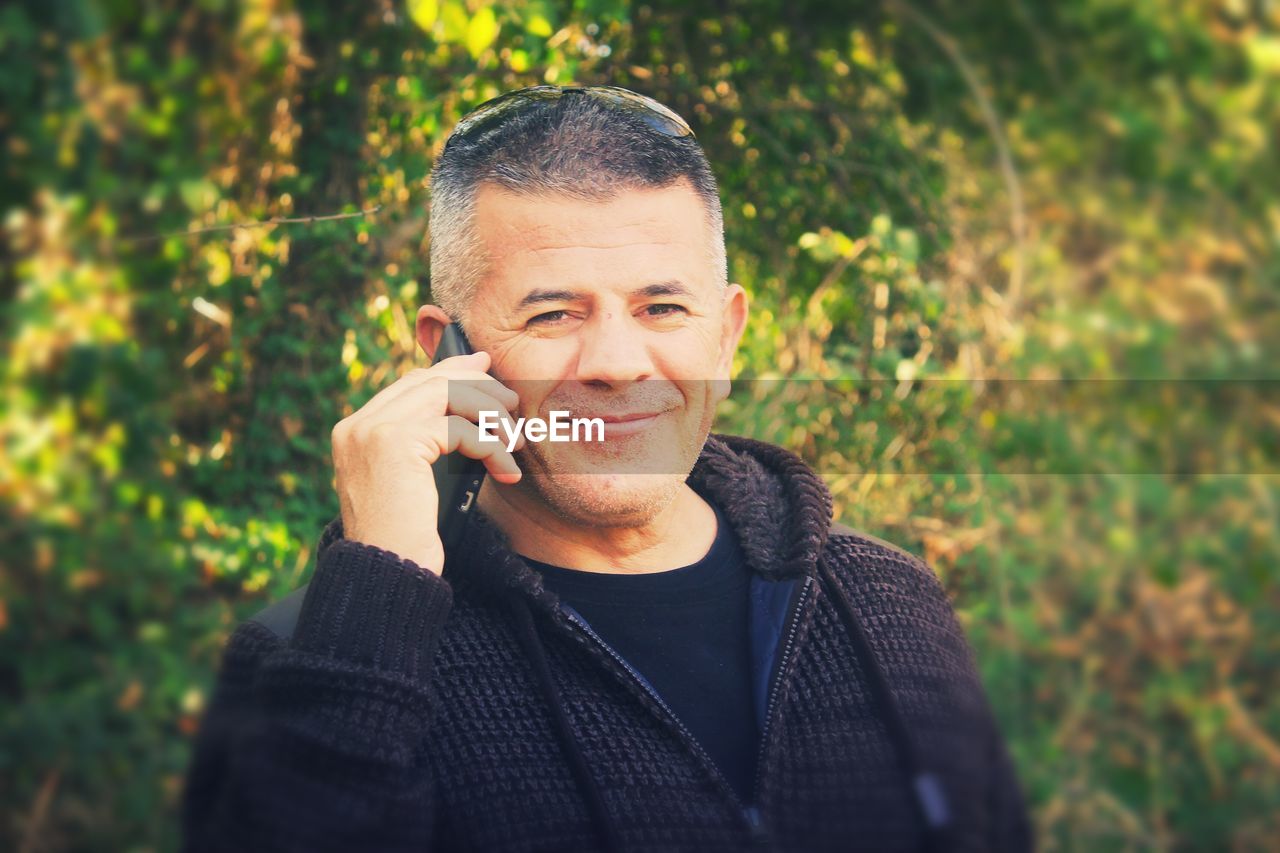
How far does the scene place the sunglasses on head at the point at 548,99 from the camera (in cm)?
150

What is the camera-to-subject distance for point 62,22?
239 cm

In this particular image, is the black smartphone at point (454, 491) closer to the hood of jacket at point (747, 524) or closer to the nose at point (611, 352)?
the hood of jacket at point (747, 524)

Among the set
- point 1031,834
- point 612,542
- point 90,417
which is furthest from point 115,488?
point 1031,834

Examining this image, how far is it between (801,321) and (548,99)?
215 cm

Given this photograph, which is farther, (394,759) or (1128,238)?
(1128,238)

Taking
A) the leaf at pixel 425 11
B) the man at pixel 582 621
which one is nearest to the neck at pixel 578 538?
the man at pixel 582 621

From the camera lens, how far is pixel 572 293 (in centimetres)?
140

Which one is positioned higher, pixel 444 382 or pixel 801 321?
pixel 444 382

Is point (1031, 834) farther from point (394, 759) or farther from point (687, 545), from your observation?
point (394, 759)

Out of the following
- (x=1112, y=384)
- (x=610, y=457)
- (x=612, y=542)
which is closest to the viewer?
(x=610, y=457)

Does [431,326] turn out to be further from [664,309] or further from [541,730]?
[541,730]

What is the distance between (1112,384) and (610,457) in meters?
2.45

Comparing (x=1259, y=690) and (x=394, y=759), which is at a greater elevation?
(x=394, y=759)
